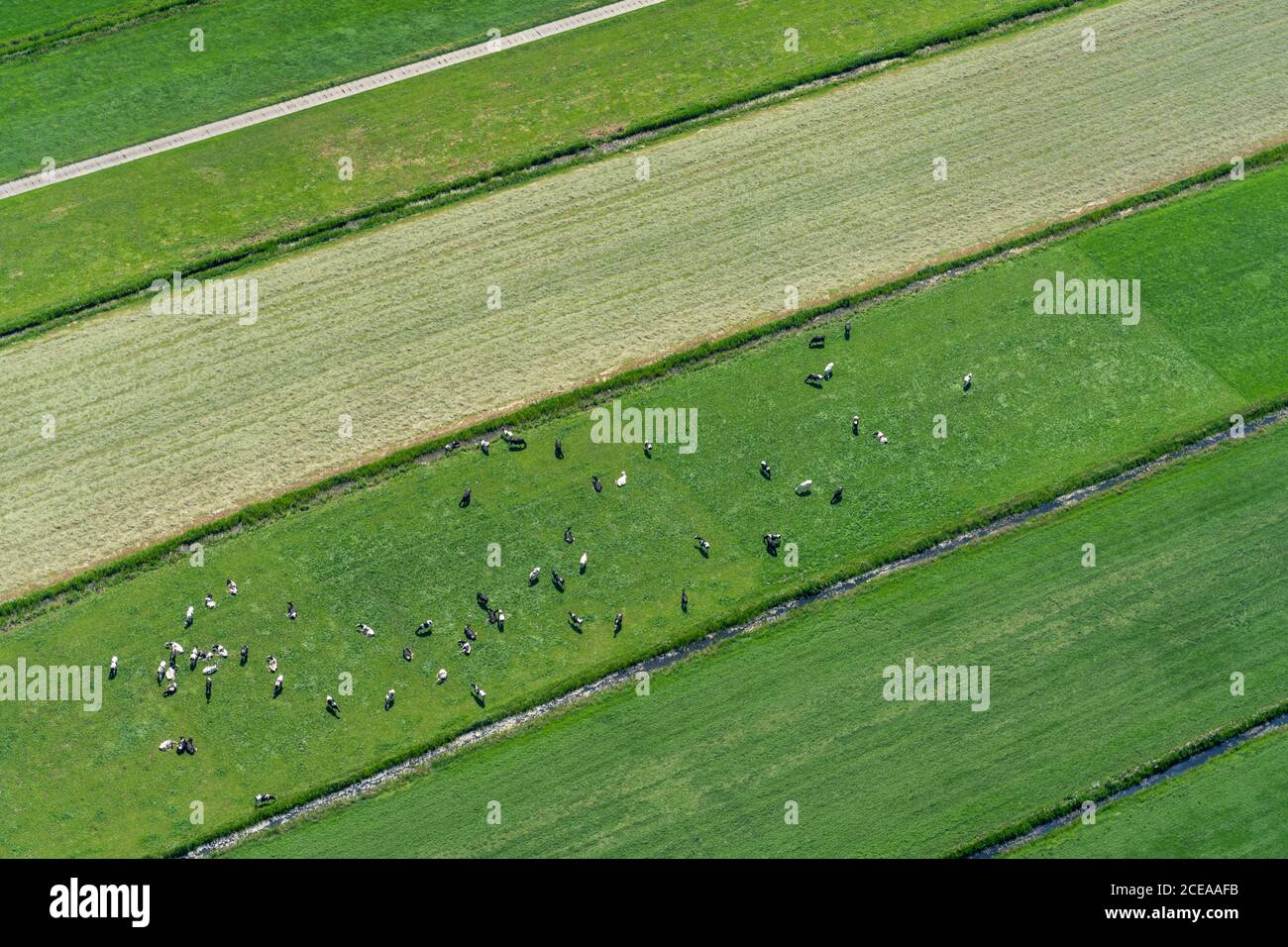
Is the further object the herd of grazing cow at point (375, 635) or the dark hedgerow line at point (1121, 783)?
the herd of grazing cow at point (375, 635)

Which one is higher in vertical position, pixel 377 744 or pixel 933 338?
pixel 933 338

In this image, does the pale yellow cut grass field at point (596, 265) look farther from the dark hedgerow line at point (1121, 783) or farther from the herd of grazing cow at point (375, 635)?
the dark hedgerow line at point (1121, 783)

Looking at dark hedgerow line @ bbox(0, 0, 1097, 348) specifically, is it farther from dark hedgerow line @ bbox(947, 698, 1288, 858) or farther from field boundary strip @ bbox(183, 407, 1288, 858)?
dark hedgerow line @ bbox(947, 698, 1288, 858)

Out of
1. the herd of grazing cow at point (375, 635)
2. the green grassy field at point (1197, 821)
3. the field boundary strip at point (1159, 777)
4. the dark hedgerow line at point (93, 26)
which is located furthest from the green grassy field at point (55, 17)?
the green grassy field at point (1197, 821)

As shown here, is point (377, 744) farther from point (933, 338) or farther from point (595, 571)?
point (933, 338)

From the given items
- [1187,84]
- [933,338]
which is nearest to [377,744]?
[933,338]

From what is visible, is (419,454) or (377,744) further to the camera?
(419,454)
